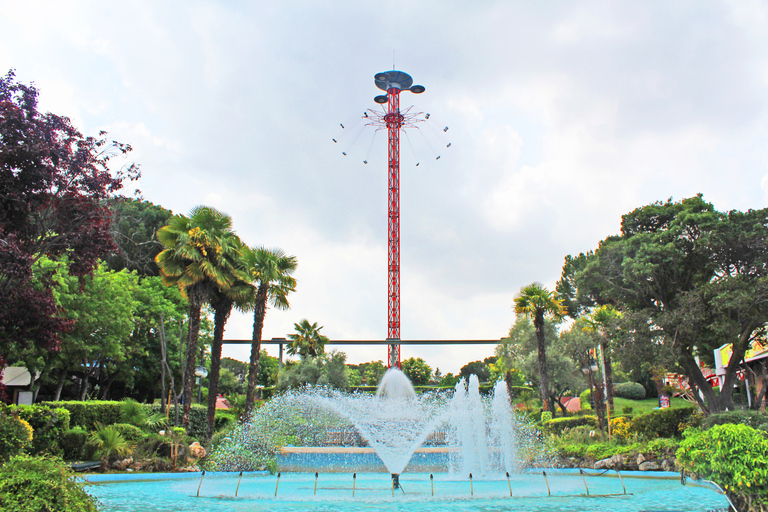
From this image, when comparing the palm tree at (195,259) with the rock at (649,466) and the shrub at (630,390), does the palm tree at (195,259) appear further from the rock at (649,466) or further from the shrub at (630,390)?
the shrub at (630,390)

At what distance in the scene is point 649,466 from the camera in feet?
54.2

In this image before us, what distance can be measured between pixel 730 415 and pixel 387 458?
1125 centimetres

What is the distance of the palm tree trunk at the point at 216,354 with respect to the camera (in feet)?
67.0

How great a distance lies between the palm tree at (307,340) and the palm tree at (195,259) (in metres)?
16.6

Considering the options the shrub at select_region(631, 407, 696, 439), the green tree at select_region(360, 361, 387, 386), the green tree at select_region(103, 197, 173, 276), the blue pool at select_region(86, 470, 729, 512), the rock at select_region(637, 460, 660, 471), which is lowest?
the blue pool at select_region(86, 470, 729, 512)

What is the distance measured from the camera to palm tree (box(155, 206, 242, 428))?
2041cm

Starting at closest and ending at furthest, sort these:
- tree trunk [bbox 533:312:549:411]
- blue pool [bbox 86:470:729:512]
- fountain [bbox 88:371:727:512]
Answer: blue pool [bbox 86:470:729:512]
fountain [bbox 88:371:727:512]
tree trunk [bbox 533:312:549:411]

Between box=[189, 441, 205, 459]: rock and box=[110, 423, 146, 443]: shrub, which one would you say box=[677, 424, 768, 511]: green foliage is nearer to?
box=[189, 441, 205, 459]: rock

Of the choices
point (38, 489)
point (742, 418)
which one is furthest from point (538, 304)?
point (38, 489)

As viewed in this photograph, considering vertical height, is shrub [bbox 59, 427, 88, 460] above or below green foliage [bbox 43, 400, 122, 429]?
below

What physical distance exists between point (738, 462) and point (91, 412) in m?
19.0

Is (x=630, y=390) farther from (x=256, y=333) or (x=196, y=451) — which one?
(x=196, y=451)

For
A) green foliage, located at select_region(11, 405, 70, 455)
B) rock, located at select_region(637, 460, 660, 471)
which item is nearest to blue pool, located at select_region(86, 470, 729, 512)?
rock, located at select_region(637, 460, 660, 471)

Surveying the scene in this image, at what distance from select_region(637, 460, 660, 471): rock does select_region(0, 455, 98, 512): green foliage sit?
51.5 feet
